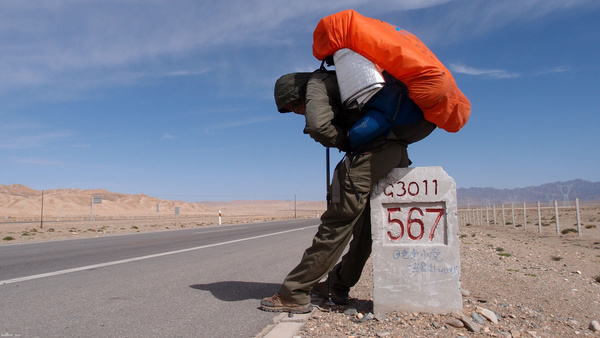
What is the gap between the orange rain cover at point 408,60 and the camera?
2.99 m

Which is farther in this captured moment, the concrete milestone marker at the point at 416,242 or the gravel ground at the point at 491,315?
the concrete milestone marker at the point at 416,242

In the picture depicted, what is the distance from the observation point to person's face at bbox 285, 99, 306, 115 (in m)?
3.61

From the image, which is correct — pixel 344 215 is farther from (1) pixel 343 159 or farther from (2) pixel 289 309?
(2) pixel 289 309

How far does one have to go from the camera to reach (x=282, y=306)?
3.68 m

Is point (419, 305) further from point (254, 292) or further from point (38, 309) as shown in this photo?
point (38, 309)

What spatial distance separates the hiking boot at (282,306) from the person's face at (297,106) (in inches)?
59.7

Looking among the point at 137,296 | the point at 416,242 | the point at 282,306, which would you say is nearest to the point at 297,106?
the point at 416,242

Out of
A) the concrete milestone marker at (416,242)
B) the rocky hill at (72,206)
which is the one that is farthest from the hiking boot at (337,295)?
the rocky hill at (72,206)

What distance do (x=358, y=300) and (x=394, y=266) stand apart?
93cm

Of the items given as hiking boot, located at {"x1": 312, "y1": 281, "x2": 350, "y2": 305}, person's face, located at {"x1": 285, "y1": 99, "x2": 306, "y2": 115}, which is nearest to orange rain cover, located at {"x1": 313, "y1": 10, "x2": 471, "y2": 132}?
person's face, located at {"x1": 285, "y1": 99, "x2": 306, "y2": 115}

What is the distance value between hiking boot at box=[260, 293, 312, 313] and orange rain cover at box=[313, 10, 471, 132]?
176cm

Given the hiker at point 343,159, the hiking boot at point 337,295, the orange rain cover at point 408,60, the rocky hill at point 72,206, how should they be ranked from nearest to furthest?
the orange rain cover at point 408,60 → the hiker at point 343,159 → the hiking boot at point 337,295 → the rocky hill at point 72,206

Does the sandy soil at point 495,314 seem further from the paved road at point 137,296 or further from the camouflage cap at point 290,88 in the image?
the camouflage cap at point 290,88

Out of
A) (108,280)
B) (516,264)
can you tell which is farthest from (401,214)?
(516,264)
